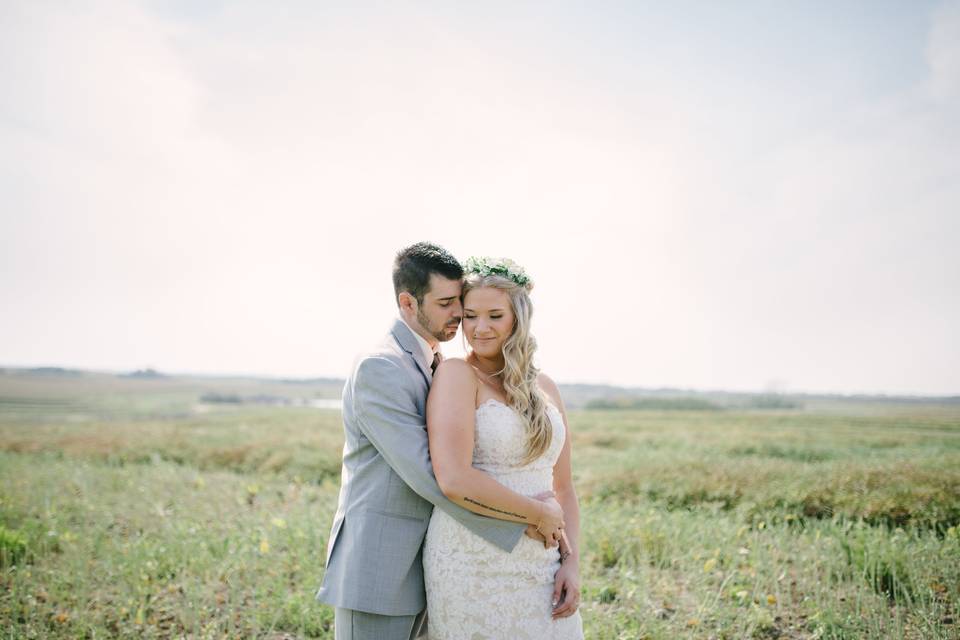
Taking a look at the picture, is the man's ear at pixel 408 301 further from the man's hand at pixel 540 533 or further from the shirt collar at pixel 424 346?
the man's hand at pixel 540 533

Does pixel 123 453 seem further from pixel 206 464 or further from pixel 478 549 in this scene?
pixel 478 549

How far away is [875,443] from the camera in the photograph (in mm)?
16234

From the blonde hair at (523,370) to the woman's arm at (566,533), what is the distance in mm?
181

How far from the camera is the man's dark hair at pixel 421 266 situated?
288cm

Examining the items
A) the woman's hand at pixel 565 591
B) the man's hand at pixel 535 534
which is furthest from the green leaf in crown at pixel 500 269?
the woman's hand at pixel 565 591

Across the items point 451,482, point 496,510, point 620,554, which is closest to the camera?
point 451,482

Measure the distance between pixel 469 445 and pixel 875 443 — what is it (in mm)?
18218

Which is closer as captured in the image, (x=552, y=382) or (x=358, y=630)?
(x=358, y=630)

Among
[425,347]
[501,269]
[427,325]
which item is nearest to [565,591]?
[425,347]

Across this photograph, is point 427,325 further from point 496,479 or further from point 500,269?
point 496,479

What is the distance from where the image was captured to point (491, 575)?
2699 mm

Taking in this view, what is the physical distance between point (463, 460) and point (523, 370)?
638 mm

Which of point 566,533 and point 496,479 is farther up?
point 496,479

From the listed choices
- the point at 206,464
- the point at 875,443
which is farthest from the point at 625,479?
the point at 875,443
